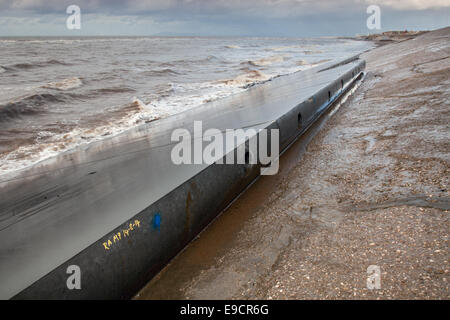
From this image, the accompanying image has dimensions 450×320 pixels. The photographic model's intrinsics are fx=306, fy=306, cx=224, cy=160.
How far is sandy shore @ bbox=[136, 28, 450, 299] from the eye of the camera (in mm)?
1437

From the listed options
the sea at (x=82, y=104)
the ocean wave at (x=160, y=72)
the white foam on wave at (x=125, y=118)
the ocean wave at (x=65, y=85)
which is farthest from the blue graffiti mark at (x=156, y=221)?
the ocean wave at (x=160, y=72)

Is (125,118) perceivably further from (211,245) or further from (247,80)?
(247,80)

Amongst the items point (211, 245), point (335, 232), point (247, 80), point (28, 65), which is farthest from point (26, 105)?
point (28, 65)

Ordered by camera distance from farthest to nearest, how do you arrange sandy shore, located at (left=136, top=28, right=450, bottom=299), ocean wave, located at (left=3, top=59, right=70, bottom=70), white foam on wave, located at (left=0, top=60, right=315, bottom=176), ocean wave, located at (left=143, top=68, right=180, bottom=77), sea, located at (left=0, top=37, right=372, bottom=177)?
ocean wave, located at (left=3, top=59, right=70, bottom=70), ocean wave, located at (left=143, top=68, right=180, bottom=77), sea, located at (left=0, top=37, right=372, bottom=177), white foam on wave, located at (left=0, top=60, right=315, bottom=176), sandy shore, located at (left=136, top=28, right=450, bottom=299)

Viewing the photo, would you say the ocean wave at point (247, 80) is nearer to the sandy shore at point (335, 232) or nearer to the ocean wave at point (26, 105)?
the ocean wave at point (26, 105)

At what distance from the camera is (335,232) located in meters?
1.80

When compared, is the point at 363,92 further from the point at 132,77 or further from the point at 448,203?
the point at 132,77

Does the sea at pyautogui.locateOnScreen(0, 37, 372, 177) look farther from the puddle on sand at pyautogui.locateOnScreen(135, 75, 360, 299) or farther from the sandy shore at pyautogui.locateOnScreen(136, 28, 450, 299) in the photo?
the sandy shore at pyautogui.locateOnScreen(136, 28, 450, 299)

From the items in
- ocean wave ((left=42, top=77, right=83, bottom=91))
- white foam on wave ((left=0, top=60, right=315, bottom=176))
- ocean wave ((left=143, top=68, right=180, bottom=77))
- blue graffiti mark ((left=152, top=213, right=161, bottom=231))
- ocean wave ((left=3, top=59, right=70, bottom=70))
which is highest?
ocean wave ((left=3, top=59, right=70, bottom=70))

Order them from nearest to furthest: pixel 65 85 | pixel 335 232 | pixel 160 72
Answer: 1. pixel 335 232
2. pixel 65 85
3. pixel 160 72

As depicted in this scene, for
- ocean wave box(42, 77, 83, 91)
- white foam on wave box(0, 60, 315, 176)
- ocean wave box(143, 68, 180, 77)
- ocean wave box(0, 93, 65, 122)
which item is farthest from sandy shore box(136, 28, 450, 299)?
ocean wave box(143, 68, 180, 77)

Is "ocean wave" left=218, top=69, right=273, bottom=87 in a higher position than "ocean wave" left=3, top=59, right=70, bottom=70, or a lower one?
lower

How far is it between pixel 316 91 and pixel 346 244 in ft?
11.2
